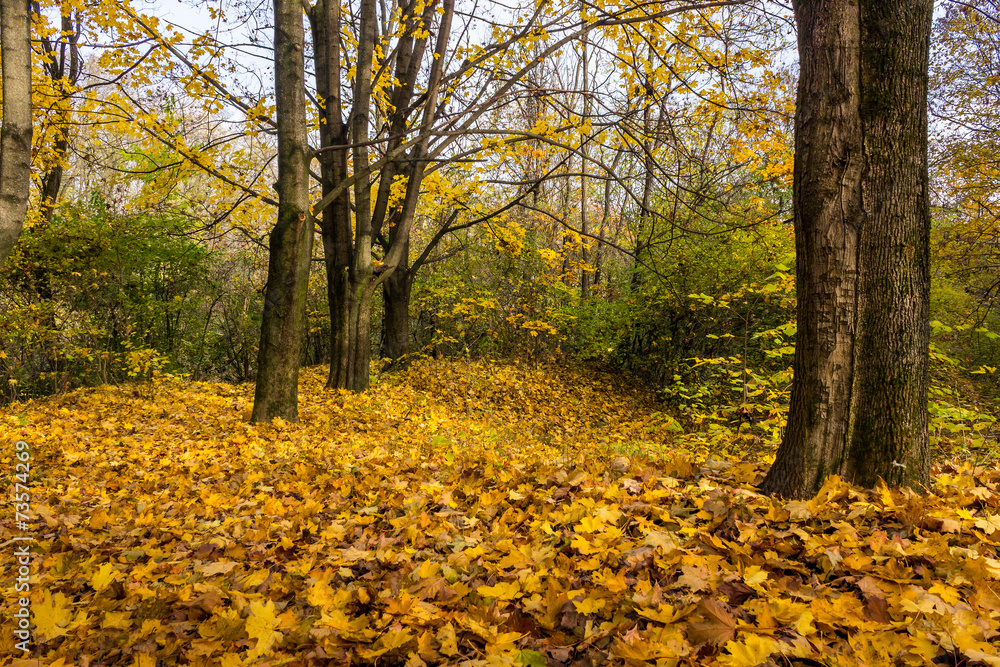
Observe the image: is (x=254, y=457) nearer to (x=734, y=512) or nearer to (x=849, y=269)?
(x=734, y=512)

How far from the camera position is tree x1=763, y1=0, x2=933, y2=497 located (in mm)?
2684

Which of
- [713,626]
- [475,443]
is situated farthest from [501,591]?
[475,443]

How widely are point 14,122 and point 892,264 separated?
5035 mm

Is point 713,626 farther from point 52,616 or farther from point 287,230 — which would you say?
point 287,230

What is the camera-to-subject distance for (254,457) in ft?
15.6

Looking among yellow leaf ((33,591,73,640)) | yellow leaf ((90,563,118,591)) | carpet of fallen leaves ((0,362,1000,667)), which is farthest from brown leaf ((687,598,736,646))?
yellow leaf ((90,563,118,591))

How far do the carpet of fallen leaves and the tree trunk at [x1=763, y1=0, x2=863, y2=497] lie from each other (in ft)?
1.12

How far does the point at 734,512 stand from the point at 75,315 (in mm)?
10712

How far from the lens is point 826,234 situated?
2725 mm

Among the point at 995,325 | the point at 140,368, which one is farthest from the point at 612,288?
the point at 140,368

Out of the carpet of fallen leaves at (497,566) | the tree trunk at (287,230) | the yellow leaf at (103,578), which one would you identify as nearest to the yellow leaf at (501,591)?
the carpet of fallen leaves at (497,566)

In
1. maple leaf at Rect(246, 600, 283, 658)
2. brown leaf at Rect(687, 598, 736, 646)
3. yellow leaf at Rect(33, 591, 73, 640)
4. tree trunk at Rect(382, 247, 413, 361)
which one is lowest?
yellow leaf at Rect(33, 591, 73, 640)

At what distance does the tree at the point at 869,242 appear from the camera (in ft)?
8.80

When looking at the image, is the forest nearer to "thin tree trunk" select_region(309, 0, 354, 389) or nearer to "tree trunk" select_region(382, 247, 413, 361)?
"thin tree trunk" select_region(309, 0, 354, 389)
